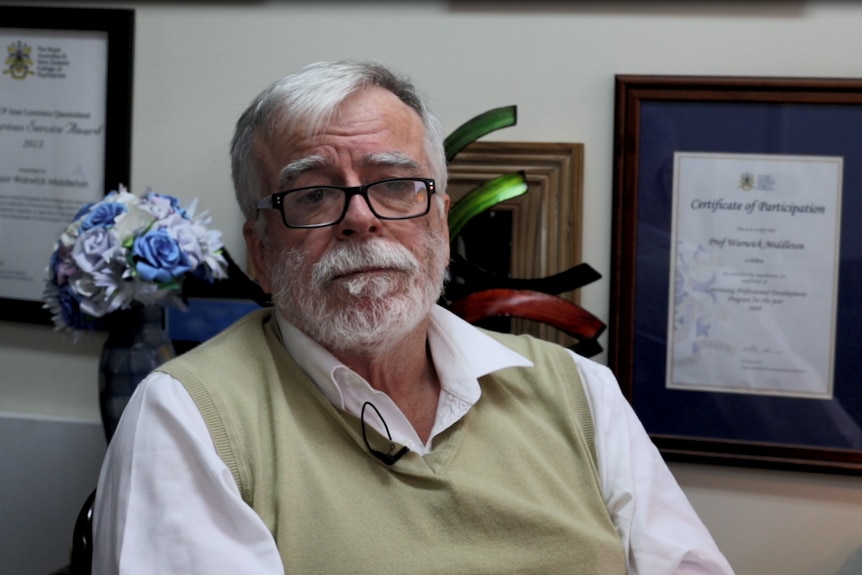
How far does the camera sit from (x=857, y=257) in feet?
5.55

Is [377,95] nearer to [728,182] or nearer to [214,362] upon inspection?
[214,362]

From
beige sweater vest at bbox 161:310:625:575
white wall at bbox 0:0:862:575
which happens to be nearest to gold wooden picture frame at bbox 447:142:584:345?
white wall at bbox 0:0:862:575

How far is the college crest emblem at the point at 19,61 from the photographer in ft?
6.57

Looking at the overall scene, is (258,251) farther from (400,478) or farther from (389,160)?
(400,478)

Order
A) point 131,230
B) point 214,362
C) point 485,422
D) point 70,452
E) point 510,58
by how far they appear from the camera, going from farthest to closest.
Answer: point 70,452 < point 510,58 < point 131,230 < point 485,422 < point 214,362

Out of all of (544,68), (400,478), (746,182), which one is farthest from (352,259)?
(746,182)

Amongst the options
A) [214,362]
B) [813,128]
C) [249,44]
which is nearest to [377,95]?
[214,362]

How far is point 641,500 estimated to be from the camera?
139cm

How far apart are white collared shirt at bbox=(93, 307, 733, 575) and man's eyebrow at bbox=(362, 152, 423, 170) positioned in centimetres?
26

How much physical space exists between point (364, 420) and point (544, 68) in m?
0.84

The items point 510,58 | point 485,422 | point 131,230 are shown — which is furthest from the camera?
point 510,58

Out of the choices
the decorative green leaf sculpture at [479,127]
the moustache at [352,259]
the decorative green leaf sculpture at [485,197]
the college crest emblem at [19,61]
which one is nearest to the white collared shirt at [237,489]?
the moustache at [352,259]

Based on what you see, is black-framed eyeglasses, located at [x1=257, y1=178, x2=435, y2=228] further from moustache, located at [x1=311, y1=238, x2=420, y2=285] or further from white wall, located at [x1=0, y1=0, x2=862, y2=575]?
white wall, located at [x1=0, y1=0, x2=862, y2=575]

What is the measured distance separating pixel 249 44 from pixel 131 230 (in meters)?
0.50
